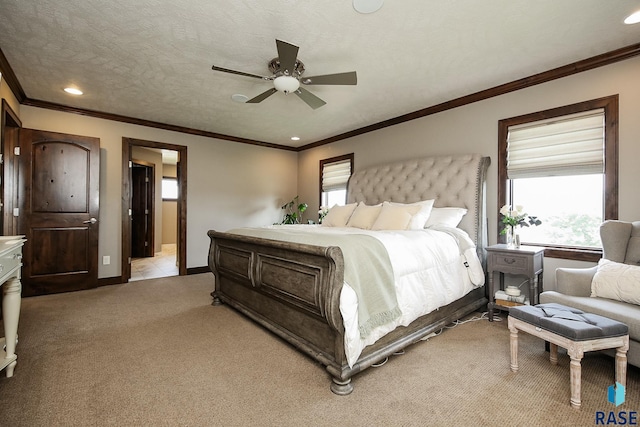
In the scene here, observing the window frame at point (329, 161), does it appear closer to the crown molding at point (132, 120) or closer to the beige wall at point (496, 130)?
the beige wall at point (496, 130)

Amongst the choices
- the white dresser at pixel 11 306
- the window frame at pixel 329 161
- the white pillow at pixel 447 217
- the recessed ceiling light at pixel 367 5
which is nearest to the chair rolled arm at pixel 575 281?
the white pillow at pixel 447 217

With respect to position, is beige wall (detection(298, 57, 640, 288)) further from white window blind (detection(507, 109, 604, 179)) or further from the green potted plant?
the green potted plant

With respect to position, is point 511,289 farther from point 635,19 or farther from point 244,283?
point 244,283

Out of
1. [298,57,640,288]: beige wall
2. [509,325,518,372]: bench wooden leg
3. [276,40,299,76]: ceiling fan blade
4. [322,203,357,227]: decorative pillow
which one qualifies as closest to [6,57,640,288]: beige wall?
[298,57,640,288]: beige wall

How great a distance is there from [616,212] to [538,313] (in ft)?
5.29

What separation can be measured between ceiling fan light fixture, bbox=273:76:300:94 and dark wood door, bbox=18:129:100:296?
10.3ft

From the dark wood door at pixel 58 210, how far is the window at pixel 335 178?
12.2ft

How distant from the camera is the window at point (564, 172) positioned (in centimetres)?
270

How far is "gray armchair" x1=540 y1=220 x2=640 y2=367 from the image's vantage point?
1895mm

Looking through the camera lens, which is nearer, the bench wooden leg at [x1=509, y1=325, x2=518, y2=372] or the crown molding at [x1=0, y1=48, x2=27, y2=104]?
the bench wooden leg at [x1=509, y1=325, x2=518, y2=372]

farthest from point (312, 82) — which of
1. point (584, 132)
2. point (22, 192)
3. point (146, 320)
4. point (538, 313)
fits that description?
point (22, 192)

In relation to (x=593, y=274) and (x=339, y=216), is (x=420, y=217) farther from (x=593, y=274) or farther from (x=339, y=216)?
(x=593, y=274)

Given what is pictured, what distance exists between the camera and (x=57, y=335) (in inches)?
101

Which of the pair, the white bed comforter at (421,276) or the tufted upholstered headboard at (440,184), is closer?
the white bed comforter at (421,276)
